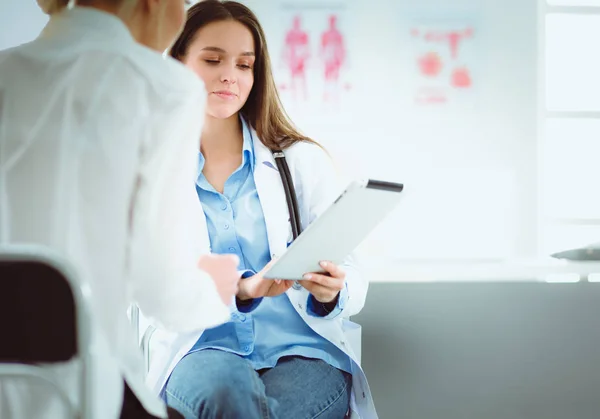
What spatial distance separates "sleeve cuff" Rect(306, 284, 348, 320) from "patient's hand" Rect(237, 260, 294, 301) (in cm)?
11

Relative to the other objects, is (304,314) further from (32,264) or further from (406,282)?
(32,264)

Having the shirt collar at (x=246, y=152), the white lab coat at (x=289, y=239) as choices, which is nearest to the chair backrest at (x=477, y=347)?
the white lab coat at (x=289, y=239)

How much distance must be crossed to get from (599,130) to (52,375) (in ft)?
13.7

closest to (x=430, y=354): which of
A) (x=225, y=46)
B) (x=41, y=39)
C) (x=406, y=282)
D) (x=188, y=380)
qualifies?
(x=406, y=282)

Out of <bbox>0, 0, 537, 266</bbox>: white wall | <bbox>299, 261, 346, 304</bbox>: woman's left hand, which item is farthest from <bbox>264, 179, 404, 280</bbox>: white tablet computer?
<bbox>0, 0, 537, 266</bbox>: white wall

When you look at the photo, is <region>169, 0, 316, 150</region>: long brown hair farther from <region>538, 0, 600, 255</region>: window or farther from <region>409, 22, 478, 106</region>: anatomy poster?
<region>538, 0, 600, 255</region>: window

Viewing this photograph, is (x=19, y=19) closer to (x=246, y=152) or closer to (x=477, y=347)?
(x=246, y=152)

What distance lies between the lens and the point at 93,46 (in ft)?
3.07

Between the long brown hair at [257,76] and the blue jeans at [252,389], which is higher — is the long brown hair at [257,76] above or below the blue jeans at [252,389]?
above

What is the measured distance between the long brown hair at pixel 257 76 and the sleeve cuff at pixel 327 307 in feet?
1.27

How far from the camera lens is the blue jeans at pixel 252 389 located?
54.1 inches

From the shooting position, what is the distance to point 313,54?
4.30 meters

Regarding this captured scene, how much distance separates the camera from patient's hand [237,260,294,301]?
1.43 metres

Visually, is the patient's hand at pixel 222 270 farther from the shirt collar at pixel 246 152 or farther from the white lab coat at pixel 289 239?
the shirt collar at pixel 246 152
